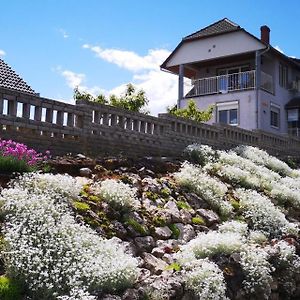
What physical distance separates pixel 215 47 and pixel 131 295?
26.7m

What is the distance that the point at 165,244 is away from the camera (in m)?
9.46

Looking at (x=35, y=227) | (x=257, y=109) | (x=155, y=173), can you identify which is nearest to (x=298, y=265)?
(x=155, y=173)

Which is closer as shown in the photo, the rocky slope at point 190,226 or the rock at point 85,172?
the rocky slope at point 190,226

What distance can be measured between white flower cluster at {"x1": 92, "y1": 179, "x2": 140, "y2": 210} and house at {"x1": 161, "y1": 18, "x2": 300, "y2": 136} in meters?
21.3

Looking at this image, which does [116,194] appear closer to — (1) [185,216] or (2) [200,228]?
(1) [185,216]

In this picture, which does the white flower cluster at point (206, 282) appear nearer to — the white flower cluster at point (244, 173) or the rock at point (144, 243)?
the rock at point (144, 243)

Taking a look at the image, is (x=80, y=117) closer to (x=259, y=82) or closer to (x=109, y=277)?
(x=109, y=277)

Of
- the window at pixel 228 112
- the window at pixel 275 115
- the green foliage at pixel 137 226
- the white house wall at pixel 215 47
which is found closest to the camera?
the green foliage at pixel 137 226

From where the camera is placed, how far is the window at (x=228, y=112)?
103ft

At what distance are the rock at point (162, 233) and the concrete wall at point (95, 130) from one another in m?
3.61

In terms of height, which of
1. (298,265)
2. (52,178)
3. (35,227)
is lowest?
(298,265)

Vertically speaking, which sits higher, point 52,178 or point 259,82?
point 259,82

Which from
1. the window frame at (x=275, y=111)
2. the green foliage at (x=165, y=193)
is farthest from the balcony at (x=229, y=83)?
the green foliage at (x=165, y=193)

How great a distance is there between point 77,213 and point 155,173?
4294 mm
